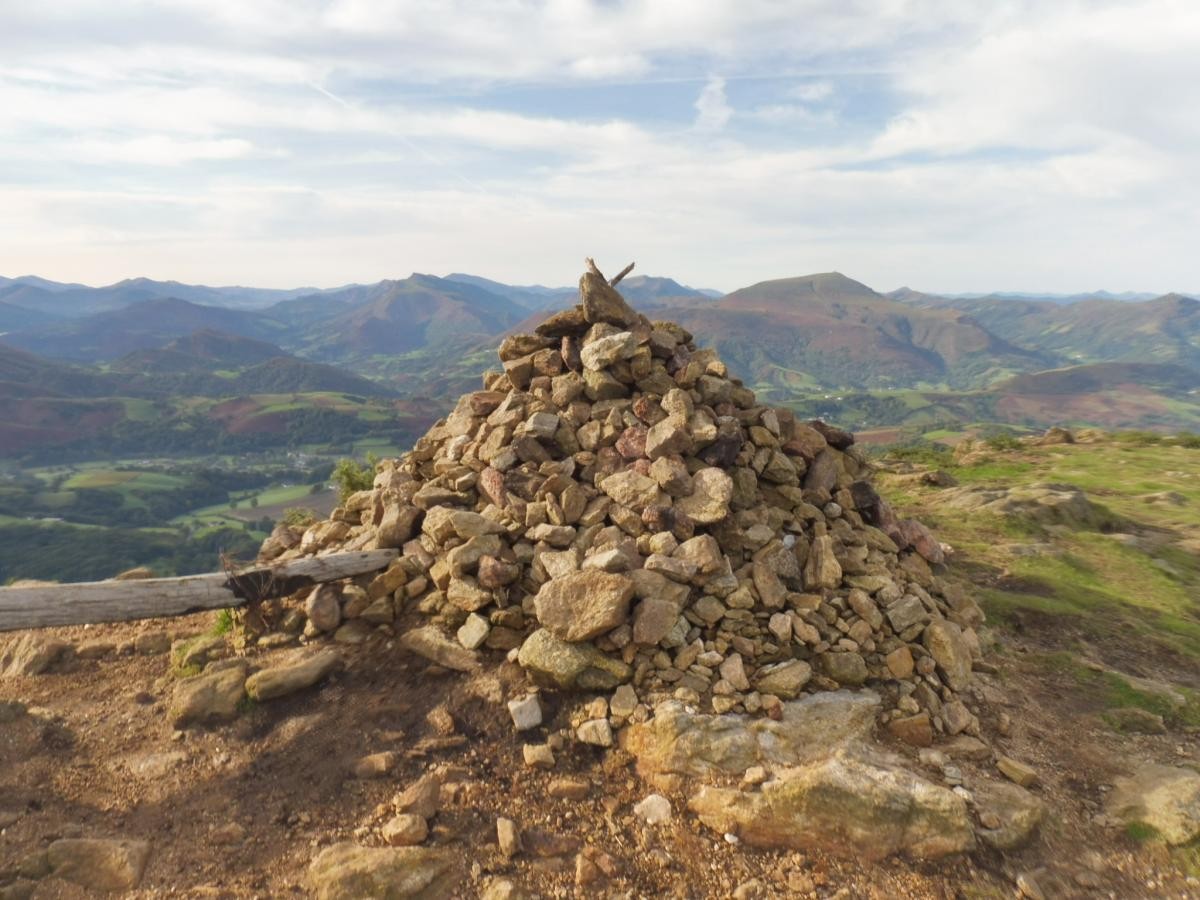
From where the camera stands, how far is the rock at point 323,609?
13461mm

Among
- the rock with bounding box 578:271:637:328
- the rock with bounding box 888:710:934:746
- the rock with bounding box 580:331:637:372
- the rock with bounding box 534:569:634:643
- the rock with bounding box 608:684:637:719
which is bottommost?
the rock with bounding box 888:710:934:746

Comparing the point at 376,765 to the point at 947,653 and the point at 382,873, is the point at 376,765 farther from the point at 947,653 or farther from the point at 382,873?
the point at 947,653

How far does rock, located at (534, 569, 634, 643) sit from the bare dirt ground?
137 centimetres

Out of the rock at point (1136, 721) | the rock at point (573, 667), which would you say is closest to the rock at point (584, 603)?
the rock at point (573, 667)

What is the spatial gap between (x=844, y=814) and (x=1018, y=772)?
3.81 meters

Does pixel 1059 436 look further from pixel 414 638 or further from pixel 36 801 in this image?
pixel 36 801

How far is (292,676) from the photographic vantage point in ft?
39.9

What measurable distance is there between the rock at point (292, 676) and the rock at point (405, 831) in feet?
12.6

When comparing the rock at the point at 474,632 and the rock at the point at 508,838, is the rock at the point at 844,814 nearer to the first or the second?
the rock at the point at 508,838

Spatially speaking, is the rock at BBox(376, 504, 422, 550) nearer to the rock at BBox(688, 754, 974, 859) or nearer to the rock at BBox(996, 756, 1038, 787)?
the rock at BBox(688, 754, 974, 859)

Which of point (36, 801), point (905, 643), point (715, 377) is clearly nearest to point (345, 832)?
point (36, 801)

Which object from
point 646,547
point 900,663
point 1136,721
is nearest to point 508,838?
point 646,547

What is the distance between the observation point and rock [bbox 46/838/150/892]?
8.66 meters

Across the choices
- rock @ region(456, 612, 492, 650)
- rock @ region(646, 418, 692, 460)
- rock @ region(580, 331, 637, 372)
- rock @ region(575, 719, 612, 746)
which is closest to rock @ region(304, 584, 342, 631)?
rock @ region(456, 612, 492, 650)
